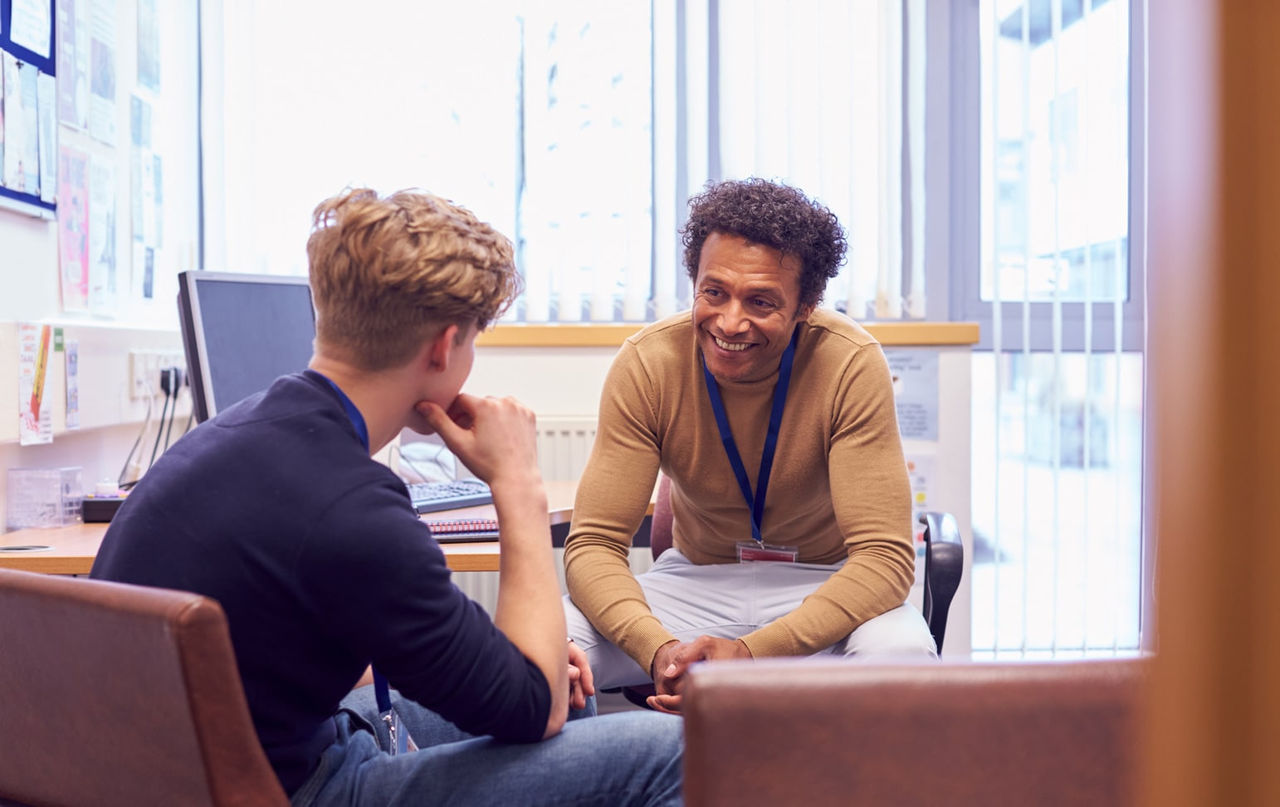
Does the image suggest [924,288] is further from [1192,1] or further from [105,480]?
[1192,1]

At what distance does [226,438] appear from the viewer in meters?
0.99

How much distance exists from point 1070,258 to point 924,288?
417 millimetres

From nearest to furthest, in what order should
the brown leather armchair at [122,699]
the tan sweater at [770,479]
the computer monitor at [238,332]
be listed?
the brown leather armchair at [122,699] → the tan sweater at [770,479] → the computer monitor at [238,332]

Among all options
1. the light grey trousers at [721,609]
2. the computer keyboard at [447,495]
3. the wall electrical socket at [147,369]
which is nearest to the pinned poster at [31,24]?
the wall electrical socket at [147,369]

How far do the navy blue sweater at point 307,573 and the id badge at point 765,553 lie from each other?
857 millimetres

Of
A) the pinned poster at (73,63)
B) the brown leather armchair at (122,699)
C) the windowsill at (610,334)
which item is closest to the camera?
the brown leather armchair at (122,699)

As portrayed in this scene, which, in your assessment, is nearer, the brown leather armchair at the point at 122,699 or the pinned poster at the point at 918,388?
the brown leather armchair at the point at 122,699

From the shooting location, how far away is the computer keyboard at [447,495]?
204 cm

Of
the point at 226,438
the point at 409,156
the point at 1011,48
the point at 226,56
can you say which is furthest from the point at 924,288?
the point at 226,438

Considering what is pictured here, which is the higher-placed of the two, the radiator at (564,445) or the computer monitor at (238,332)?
the computer monitor at (238,332)

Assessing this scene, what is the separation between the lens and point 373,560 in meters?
0.91

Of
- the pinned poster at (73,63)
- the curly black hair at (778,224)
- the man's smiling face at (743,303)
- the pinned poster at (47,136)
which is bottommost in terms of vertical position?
the man's smiling face at (743,303)

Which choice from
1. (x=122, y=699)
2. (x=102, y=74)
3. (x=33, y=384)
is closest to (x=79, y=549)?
(x=33, y=384)

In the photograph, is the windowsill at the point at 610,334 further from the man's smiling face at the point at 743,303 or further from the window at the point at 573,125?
the man's smiling face at the point at 743,303
